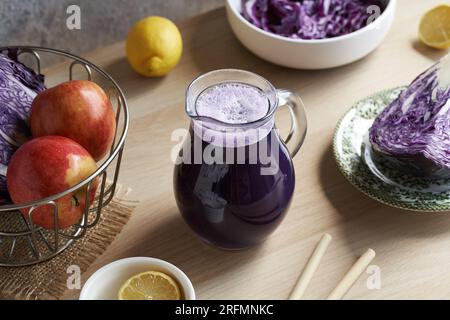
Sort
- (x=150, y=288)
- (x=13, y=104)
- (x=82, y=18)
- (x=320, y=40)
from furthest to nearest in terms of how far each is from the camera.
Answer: (x=82, y=18) → (x=320, y=40) → (x=13, y=104) → (x=150, y=288)

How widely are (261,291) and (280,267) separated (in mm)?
43

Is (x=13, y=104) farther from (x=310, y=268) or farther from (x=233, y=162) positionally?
(x=310, y=268)

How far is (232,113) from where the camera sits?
0.78 metres

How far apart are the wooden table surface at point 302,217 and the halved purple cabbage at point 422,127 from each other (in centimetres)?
7

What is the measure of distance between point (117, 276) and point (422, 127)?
44 centimetres

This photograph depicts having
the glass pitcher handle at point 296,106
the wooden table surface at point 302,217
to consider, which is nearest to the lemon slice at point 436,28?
the wooden table surface at point 302,217

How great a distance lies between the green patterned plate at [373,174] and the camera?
90 centimetres

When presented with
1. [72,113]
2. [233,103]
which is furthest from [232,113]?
[72,113]

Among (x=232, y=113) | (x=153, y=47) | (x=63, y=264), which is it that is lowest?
Result: (x=63, y=264)

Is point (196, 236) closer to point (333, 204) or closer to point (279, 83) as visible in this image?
point (333, 204)

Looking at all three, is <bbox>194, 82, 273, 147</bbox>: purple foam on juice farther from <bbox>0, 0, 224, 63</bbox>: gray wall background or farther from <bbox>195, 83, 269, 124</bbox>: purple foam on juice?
<bbox>0, 0, 224, 63</bbox>: gray wall background

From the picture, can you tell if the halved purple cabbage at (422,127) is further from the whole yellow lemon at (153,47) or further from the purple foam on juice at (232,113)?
the whole yellow lemon at (153,47)

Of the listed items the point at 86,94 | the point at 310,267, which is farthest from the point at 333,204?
the point at 86,94

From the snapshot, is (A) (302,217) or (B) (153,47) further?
(B) (153,47)
